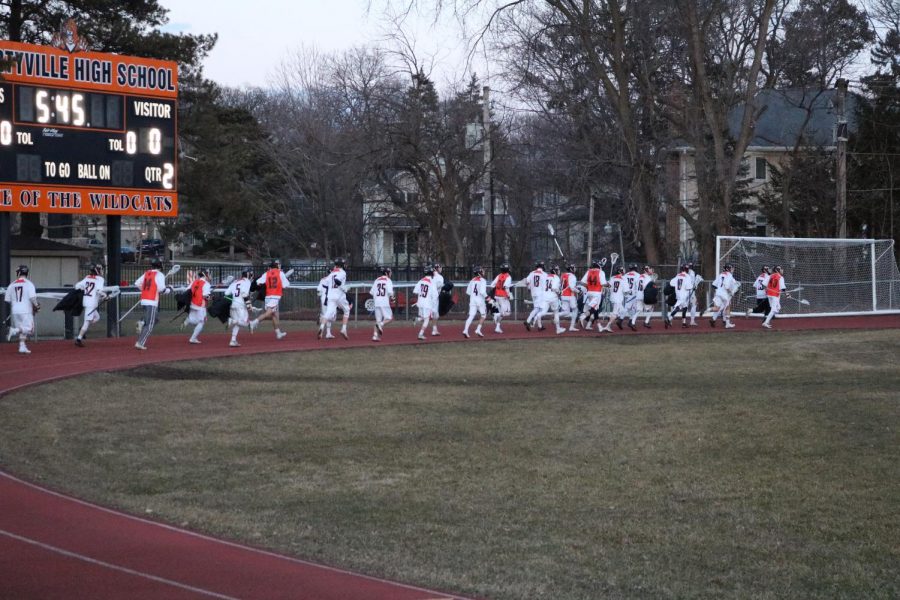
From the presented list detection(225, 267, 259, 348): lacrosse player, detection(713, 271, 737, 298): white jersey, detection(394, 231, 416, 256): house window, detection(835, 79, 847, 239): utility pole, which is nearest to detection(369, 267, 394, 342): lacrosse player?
detection(225, 267, 259, 348): lacrosse player

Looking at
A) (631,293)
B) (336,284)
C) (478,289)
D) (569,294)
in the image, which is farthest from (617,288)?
(336,284)

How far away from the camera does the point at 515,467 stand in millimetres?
12664

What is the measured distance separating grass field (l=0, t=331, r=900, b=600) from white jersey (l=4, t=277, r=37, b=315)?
4327mm

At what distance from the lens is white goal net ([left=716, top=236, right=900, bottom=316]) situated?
123 ft

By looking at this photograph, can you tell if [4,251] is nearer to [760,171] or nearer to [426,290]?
[426,290]

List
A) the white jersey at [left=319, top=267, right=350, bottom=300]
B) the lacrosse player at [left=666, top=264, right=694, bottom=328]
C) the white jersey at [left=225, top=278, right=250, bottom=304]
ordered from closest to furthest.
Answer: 1. the white jersey at [left=225, top=278, right=250, bottom=304]
2. the white jersey at [left=319, top=267, right=350, bottom=300]
3. the lacrosse player at [left=666, top=264, right=694, bottom=328]

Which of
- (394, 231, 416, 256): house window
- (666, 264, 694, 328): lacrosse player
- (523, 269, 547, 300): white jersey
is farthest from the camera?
(394, 231, 416, 256): house window

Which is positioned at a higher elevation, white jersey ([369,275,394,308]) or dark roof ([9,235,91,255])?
dark roof ([9,235,91,255])

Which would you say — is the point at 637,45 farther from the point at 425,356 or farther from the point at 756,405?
the point at 756,405

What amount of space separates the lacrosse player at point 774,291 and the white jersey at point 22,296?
21.1 meters

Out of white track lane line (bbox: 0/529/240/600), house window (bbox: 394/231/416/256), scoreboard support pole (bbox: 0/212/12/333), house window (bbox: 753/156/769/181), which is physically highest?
house window (bbox: 753/156/769/181)

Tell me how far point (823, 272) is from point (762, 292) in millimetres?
5298

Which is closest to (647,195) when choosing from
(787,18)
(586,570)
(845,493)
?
(787,18)

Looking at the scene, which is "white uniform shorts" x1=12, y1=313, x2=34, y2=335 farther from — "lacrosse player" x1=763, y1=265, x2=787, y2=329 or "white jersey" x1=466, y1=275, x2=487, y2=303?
"lacrosse player" x1=763, y1=265, x2=787, y2=329
